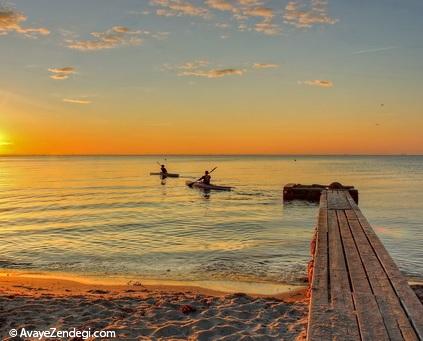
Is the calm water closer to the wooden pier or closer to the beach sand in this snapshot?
the wooden pier

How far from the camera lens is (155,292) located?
11.3 m

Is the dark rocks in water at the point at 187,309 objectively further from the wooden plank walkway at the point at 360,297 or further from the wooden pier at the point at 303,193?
the wooden pier at the point at 303,193

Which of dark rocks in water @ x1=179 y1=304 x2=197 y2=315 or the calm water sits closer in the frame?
dark rocks in water @ x1=179 y1=304 x2=197 y2=315

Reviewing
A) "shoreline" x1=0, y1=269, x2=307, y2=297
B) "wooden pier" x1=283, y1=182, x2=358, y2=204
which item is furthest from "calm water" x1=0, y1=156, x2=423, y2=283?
"wooden pier" x1=283, y1=182, x2=358, y2=204

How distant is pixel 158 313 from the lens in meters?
8.80

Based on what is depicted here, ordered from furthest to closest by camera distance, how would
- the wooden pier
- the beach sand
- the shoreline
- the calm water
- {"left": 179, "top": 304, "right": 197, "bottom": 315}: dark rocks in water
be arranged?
the wooden pier, the calm water, the shoreline, {"left": 179, "top": 304, "right": 197, "bottom": 315}: dark rocks in water, the beach sand

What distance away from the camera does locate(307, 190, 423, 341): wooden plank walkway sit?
522cm

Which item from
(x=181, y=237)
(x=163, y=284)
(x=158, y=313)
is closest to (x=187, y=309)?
(x=158, y=313)

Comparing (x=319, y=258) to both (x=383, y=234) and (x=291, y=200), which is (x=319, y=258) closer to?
(x=383, y=234)

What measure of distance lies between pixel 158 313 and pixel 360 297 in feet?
14.3

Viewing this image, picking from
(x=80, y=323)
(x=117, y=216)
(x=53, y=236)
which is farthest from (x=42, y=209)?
(x=80, y=323)

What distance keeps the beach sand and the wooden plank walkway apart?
1.27 m

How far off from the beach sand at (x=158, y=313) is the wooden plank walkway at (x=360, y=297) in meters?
1.27

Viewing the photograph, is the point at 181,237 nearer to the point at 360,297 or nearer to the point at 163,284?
the point at 163,284
